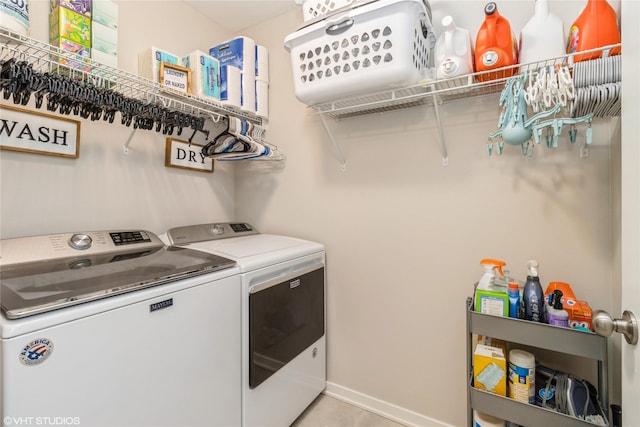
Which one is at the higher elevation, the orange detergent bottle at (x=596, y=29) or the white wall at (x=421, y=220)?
the orange detergent bottle at (x=596, y=29)

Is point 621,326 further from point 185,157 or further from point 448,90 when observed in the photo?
point 185,157

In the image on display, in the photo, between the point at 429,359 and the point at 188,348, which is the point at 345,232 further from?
the point at 188,348

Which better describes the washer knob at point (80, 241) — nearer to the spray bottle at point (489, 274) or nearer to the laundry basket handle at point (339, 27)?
the laundry basket handle at point (339, 27)

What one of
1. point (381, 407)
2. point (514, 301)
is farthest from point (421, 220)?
point (381, 407)

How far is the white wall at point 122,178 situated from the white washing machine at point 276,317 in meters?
0.29

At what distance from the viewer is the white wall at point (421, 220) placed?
1.36 meters

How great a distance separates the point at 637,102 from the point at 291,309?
1.53 meters

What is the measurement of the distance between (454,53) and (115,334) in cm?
169

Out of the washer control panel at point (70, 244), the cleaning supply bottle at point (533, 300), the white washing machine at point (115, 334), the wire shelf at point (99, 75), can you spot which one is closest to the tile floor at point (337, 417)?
the white washing machine at point (115, 334)

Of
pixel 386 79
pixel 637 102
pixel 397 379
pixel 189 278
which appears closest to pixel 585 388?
pixel 397 379

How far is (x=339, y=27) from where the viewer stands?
140cm

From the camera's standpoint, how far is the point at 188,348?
118 cm

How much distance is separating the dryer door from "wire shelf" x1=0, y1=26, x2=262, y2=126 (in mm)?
1108

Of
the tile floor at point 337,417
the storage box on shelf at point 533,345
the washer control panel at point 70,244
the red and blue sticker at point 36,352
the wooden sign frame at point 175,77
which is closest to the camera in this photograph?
the red and blue sticker at point 36,352
